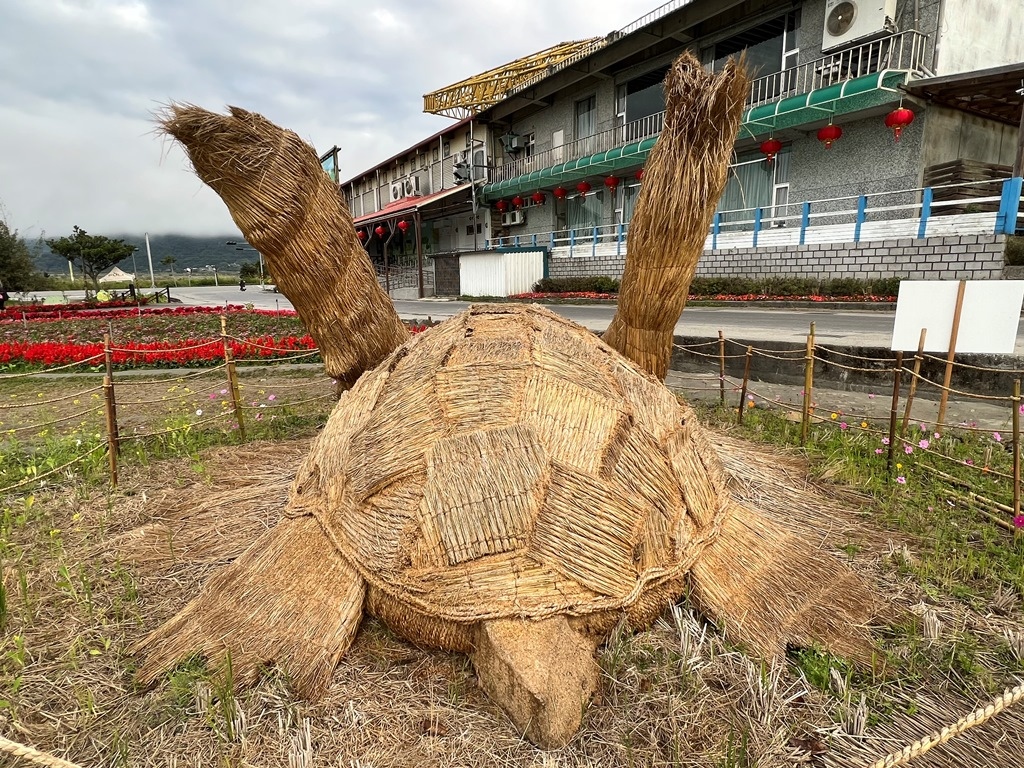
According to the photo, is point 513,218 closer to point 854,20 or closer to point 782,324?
point 854,20

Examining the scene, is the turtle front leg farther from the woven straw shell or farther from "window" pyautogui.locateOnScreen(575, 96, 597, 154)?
"window" pyautogui.locateOnScreen(575, 96, 597, 154)

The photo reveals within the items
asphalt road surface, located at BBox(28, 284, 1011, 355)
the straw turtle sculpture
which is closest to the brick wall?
asphalt road surface, located at BBox(28, 284, 1011, 355)

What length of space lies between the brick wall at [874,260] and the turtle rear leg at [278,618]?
28.9 feet

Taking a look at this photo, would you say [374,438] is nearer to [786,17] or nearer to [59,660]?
[59,660]

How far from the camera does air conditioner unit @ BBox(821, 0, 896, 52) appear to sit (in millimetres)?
11406

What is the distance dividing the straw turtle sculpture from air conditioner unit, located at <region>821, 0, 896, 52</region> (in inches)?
504

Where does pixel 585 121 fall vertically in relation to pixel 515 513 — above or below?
above

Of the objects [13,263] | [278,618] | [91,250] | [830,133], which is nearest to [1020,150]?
[830,133]

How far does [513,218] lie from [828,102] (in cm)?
1327

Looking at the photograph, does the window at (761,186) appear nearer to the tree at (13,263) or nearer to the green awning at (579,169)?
the green awning at (579,169)

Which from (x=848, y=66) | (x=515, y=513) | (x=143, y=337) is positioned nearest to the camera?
(x=515, y=513)

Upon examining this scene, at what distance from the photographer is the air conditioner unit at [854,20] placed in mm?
11406

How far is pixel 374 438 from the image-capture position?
7.09ft

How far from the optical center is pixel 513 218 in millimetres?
22938
